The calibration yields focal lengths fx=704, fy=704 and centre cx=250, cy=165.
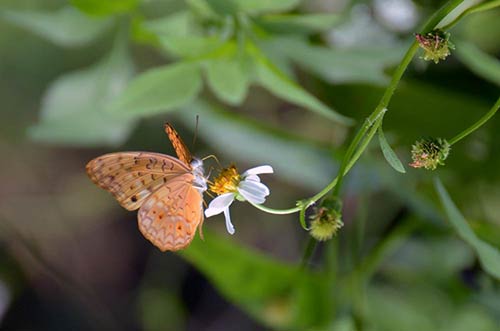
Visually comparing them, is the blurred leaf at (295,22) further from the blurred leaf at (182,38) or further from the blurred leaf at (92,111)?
the blurred leaf at (92,111)

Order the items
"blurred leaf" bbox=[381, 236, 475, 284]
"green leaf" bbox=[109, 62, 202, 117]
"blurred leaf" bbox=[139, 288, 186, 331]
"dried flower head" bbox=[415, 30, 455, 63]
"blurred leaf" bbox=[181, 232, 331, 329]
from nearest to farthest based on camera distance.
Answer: "dried flower head" bbox=[415, 30, 455, 63] < "green leaf" bbox=[109, 62, 202, 117] < "blurred leaf" bbox=[181, 232, 331, 329] < "blurred leaf" bbox=[381, 236, 475, 284] < "blurred leaf" bbox=[139, 288, 186, 331]

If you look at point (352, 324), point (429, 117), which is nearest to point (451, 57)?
point (429, 117)

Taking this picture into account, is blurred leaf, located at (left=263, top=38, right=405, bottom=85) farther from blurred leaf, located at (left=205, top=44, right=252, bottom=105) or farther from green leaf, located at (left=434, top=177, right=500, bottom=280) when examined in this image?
green leaf, located at (left=434, top=177, right=500, bottom=280)

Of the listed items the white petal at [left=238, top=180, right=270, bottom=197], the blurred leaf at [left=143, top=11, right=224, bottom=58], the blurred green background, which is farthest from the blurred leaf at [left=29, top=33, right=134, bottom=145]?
the white petal at [left=238, top=180, right=270, bottom=197]

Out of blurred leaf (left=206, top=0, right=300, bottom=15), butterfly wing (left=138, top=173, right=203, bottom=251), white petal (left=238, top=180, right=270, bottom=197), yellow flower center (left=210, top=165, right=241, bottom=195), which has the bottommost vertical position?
butterfly wing (left=138, top=173, right=203, bottom=251)

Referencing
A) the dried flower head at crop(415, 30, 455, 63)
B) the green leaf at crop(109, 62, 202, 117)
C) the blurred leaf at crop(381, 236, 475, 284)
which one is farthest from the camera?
the blurred leaf at crop(381, 236, 475, 284)

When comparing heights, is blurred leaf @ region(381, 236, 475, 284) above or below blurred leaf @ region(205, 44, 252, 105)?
below
